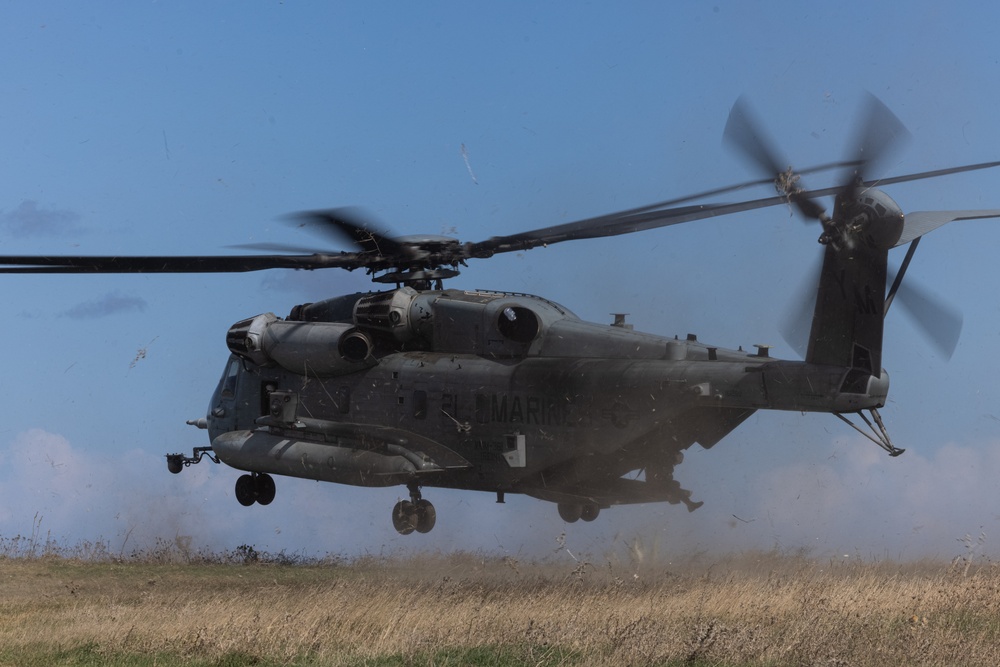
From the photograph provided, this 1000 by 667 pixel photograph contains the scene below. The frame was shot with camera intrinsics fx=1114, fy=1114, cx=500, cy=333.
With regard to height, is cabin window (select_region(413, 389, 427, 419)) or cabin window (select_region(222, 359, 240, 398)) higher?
cabin window (select_region(222, 359, 240, 398))

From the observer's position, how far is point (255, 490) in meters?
20.7

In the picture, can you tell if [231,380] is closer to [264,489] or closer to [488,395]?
[264,489]

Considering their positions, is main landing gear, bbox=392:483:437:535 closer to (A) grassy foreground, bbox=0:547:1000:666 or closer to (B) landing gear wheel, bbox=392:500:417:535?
(B) landing gear wheel, bbox=392:500:417:535

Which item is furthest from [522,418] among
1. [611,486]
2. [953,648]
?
[953,648]

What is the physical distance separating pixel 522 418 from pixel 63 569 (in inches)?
407

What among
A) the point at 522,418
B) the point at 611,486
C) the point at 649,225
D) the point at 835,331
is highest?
the point at 649,225

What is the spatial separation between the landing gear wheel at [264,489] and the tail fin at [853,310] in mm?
11181

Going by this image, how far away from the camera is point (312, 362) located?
1875 centimetres

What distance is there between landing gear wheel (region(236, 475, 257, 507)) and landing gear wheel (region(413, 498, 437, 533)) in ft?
14.4

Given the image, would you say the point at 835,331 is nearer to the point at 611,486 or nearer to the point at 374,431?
the point at 611,486

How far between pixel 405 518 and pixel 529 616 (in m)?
4.27

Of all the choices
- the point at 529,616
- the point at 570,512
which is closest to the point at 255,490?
the point at 570,512

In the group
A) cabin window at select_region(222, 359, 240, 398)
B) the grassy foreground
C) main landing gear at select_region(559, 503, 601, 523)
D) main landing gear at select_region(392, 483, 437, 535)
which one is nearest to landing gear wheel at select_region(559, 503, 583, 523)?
main landing gear at select_region(559, 503, 601, 523)

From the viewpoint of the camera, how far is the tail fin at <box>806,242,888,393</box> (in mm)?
13234
